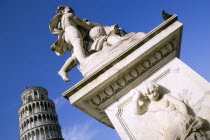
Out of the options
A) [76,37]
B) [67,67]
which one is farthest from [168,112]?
[76,37]

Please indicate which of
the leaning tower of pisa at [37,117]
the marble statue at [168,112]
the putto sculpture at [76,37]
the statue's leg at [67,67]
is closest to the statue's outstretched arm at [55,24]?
the putto sculpture at [76,37]

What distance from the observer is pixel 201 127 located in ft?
6.34

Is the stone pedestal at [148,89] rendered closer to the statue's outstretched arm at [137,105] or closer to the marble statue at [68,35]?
the statue's outstretched arm at [137,105]

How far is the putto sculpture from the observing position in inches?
123

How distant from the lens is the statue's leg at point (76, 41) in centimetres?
305

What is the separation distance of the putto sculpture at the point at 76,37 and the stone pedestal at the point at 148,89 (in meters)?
0.45

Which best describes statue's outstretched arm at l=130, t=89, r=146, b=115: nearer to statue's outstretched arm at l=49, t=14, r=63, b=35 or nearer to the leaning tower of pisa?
statue's outstretched arm at l=49, t=14, r=63, b=35

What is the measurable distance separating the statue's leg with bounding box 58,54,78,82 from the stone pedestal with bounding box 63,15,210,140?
697 millimetres

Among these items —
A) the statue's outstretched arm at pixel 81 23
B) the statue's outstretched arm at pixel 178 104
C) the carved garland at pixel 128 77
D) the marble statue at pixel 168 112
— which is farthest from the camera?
the statue's outstretched arm at pixel 81 23

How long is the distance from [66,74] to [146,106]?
129cm

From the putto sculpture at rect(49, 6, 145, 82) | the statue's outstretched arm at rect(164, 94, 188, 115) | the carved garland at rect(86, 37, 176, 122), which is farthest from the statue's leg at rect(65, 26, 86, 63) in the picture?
the statue's outstretched arm at rect(164, 94, 188, 115)

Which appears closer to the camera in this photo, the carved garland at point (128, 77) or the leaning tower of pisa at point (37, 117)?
the carved garland at point (128, 77)

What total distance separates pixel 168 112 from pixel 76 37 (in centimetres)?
174

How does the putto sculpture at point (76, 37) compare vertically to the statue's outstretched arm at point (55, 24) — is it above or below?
below
